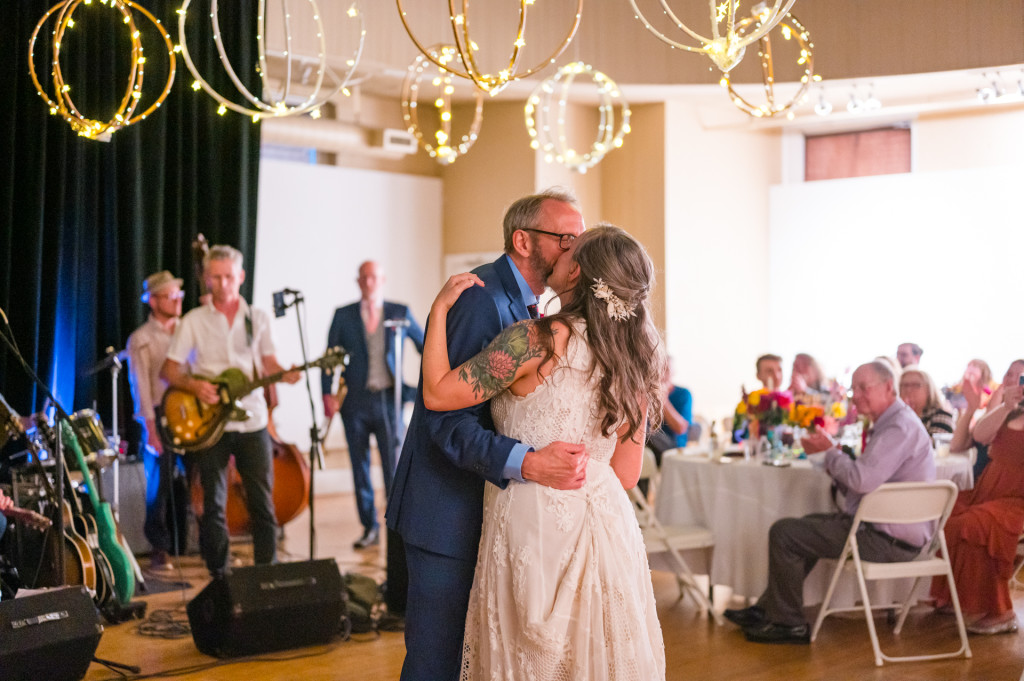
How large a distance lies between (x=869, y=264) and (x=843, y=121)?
159 centimetres

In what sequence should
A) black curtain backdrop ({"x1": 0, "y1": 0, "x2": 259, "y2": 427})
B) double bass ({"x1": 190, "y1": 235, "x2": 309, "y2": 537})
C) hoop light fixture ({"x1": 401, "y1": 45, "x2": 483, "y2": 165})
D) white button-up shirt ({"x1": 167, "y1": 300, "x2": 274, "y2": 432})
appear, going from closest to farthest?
hoop light fixture ({"x1": 401, "y1": 45, "x2": 483, "y2": 165}) → white button-up shirt ({"x1": 167, "y1": 300, "x2": 274, "y2": 432}) → black curtain backdrop ({"x1": 0, "y1": 0, "x2": 259, "y2": 427}) → double bass ({"x1": 190, "y1": 235, "x2": 309, "y2": 537})

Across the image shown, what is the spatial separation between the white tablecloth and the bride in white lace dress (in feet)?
9.56

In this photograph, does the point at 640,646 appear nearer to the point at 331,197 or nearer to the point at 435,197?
the point at 331,197

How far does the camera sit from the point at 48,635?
4059mm

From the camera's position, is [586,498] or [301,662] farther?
[301,662]

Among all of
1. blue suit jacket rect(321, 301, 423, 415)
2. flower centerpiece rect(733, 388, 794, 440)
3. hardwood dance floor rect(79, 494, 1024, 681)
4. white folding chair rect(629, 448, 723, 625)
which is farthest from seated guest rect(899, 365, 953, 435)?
blue suit jacket rect(321, 301, 423, 415)

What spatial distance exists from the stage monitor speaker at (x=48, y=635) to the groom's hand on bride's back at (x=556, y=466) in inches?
94.0

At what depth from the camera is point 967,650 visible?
488 cm

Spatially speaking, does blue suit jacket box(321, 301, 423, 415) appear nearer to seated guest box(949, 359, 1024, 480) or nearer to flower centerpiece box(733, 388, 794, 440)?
flower centerpiece box(733, 388, 794, 440)

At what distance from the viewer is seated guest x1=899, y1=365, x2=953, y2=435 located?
6.25 metres

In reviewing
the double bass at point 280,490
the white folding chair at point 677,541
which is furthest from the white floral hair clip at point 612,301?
the double bass at point 280,490

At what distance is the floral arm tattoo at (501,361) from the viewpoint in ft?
8.75

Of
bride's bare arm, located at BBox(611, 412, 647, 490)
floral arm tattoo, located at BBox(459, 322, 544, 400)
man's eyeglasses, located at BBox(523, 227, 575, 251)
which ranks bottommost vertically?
bride's bare arm, located at BBox(611, 412, 647, 490)

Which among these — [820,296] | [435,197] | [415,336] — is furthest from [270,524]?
[820,296]
